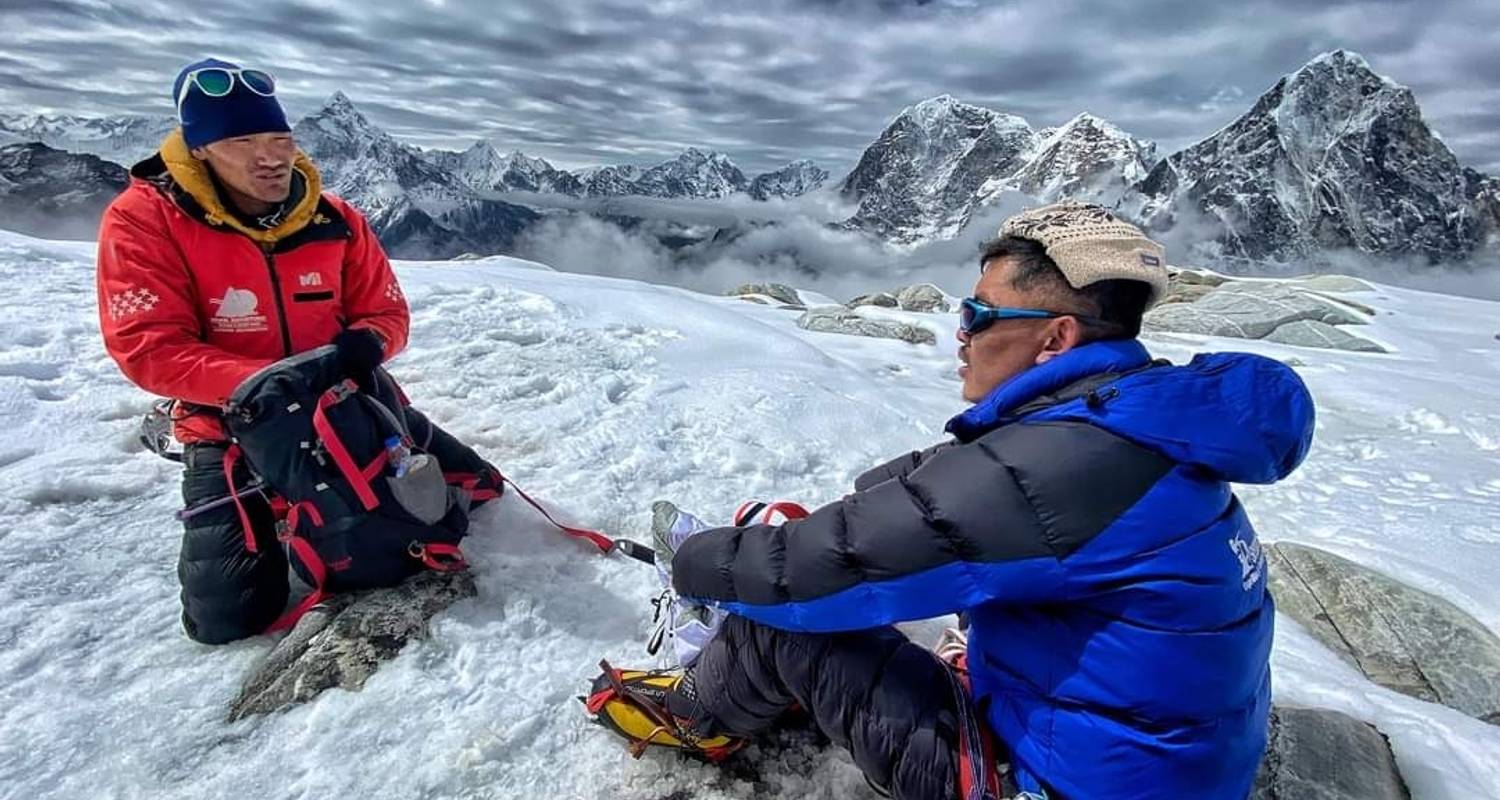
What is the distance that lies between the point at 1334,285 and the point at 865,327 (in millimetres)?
26764

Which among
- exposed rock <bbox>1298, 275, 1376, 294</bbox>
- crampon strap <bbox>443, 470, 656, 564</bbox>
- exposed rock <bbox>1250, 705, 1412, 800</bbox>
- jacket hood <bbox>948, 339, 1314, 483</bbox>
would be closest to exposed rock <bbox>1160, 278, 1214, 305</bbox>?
exposed rock <bbox>1298, 275, 1376, 294</bbox>

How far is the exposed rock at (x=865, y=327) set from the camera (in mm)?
13422

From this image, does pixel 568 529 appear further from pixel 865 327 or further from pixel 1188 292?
pixel 1188 292

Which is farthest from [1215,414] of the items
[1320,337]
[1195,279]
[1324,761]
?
[1195,279]

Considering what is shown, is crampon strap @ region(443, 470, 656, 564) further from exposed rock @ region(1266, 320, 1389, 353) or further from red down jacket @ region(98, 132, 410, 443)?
exposed rock @ region(1266, 320, 1389, 353)

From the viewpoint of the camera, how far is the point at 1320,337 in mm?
17062

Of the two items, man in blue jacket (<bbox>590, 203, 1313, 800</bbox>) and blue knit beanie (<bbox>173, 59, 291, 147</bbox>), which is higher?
blue knit beanie (<bbox>173, 59, 291, 147</bbox>)

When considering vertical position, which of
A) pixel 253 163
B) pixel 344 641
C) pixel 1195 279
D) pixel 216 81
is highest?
pixel 216 81

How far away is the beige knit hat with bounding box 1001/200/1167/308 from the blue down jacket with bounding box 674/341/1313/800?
21cm

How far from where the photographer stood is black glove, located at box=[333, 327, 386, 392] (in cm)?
390

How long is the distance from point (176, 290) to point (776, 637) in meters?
3.33

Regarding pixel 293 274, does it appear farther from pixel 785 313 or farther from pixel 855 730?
pixel 785 313

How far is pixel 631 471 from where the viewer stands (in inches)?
221

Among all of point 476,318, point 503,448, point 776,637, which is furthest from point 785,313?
point 776,637
